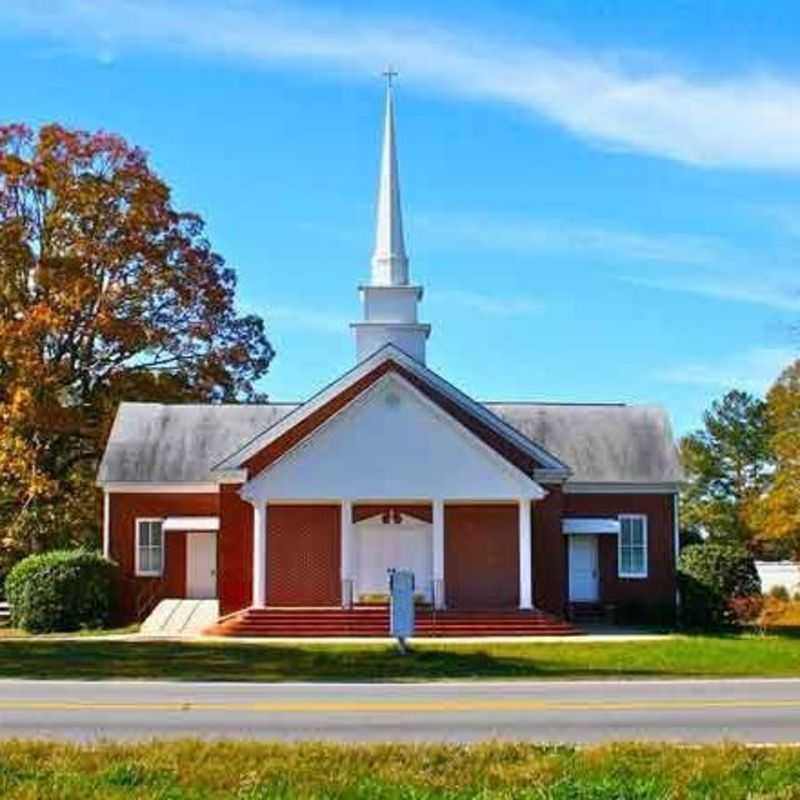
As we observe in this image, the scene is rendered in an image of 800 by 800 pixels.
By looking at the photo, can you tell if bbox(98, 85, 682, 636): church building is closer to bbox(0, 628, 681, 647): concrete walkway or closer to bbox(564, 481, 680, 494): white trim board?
bbox(564, 481, 680, 494): white trim board

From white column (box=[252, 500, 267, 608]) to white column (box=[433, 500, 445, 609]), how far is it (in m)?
4.15

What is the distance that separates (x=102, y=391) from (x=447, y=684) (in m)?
30.1

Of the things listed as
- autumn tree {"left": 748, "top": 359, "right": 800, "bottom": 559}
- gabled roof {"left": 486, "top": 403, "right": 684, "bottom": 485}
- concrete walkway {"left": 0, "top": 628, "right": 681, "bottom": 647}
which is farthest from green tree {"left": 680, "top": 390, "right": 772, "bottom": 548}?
concrete walkway {"left": 0, "top": 628, "right": 681, "bottom": 647}

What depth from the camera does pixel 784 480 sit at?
57000 millimetres

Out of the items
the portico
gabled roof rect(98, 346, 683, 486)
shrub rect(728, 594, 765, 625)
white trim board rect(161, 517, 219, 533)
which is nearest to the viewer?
the portico

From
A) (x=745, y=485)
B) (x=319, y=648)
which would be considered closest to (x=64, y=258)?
(x=319, y=648)

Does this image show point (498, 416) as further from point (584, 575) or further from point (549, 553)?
point (584, 575)

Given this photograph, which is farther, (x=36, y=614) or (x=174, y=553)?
(x=174, y=553)

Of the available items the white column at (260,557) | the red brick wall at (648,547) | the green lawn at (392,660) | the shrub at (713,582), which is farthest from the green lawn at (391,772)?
the red brick wall at (648,547)

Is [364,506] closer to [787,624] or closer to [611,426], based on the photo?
[611,426]

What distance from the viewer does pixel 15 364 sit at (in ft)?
153

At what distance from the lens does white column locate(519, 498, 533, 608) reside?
36.8 m

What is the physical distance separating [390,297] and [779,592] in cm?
2497

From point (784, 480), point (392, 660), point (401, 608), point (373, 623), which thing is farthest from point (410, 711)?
point (784, 480)
